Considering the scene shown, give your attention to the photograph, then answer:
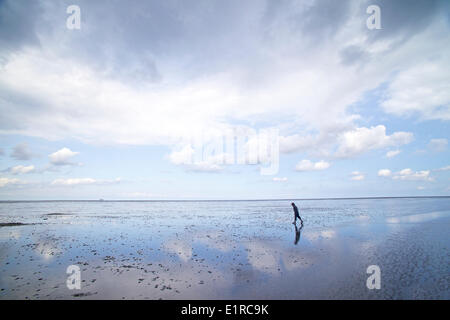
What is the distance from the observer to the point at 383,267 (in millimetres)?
13078

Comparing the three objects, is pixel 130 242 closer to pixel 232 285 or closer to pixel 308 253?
pixel 232 285

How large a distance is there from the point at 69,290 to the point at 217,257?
8855 mm

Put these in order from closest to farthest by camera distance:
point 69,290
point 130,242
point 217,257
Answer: point 69,290
point 217,257
point 130,242

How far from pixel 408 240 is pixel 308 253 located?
11389 millimetres
